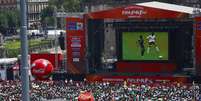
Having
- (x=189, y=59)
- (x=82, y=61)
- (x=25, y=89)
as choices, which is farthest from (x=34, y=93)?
(x=25, y=89)

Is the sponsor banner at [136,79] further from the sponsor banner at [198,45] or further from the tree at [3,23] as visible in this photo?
the tree at [3,23]

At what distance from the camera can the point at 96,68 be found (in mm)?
40750

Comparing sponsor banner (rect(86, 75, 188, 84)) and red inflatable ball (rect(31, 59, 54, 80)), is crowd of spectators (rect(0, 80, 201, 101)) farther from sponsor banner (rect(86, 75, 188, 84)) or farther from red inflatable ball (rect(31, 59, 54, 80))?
sponsor banner (rect(86, 75, 188, 84))

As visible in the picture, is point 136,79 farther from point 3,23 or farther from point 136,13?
point 3,23

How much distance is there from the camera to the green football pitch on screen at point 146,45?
125 ft

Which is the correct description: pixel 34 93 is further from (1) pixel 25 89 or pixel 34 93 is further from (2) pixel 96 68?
(1) pixel 25 89

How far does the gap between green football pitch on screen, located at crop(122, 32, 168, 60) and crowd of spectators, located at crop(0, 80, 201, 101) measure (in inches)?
266

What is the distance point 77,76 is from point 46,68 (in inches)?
330

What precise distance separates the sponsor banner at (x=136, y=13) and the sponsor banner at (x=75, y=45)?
4.06 ft

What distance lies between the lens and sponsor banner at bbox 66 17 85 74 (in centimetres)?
3938

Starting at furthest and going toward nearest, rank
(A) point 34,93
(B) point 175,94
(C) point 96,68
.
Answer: (C) point 96,68 → (A) point 34,93 → (B) point 175,94

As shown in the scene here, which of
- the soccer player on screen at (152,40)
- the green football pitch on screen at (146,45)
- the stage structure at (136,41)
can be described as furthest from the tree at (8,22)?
the soccer player on screen at (152,40)

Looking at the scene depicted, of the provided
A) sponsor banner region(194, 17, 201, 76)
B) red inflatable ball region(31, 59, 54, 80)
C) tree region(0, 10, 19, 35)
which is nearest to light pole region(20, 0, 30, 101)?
red inflatable ball region(31, 59, 54, 80)

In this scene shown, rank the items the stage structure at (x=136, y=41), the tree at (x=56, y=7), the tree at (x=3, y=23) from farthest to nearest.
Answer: the tree at (x=56, y=7) → the tree at (x=3, y=23) → the stage structure at (x=136, y=41)
